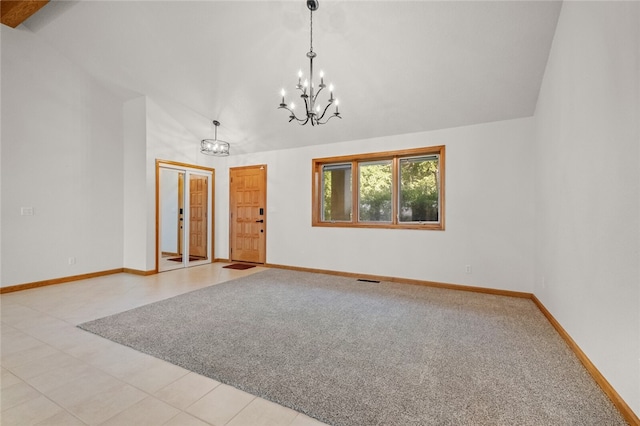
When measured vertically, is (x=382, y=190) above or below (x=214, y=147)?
below

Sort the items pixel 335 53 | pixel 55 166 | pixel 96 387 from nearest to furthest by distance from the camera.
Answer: pixel 96 387 < pixel 335 53 < pixel 55 166

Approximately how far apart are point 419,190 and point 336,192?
157 cm

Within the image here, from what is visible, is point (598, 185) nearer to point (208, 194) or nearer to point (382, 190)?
point (382, 190)

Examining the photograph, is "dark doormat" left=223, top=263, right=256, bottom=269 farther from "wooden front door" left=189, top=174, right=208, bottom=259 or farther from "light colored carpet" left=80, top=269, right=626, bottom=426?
"light colored carpet" left=80, top=269, right=626, bottom=426

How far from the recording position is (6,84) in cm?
387

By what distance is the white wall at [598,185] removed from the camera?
61.2 inches

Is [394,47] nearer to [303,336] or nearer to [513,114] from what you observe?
[513,114]

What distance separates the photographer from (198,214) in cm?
648

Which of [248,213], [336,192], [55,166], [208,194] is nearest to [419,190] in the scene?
[336,192]

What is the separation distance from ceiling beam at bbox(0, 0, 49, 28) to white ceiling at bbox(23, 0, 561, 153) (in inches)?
8.6

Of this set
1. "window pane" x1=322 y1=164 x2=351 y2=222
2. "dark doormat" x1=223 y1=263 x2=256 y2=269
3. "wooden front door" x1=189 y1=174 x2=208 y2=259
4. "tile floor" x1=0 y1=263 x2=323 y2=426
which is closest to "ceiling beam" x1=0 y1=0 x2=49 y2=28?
"wooden front door" x1=189 y1=174 x2=208 y2=259

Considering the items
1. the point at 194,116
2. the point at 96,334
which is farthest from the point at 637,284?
the point at 194,116

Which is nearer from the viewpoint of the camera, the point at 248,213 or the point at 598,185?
the point at 598,185

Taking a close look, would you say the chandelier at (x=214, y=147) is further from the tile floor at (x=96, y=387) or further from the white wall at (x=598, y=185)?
the white wall at (x=598, y=185)
